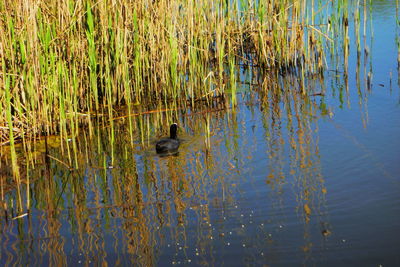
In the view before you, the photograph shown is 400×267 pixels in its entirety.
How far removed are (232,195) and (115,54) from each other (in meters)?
2.80

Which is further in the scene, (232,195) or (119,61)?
(119,61)

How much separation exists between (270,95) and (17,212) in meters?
4.39

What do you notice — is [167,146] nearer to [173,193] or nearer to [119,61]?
[173,193]

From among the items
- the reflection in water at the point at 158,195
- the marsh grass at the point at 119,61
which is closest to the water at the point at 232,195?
the reflection in water at the point at 158,195

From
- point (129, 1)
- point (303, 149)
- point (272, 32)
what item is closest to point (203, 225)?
point (303, 149)

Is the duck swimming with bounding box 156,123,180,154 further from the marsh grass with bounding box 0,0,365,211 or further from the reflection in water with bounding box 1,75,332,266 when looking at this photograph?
the marsh grass with bounding box 0,0,365,211

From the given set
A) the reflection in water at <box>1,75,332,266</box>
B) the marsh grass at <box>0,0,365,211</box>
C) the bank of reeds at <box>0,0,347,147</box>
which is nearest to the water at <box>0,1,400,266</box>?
the reflection in water at <box>1,75,332,266</box>

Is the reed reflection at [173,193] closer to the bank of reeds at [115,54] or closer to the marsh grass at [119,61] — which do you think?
the marsh grass at [119,61]

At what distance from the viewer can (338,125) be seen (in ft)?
22.2

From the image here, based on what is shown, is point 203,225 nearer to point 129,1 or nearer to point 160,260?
point 160,260

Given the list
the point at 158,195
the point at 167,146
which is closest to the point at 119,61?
the point at 167,146

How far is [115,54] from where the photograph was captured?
23.3 feet

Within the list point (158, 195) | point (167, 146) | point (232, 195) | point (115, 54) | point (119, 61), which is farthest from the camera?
point (119, 61)

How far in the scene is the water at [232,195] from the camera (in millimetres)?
4078
